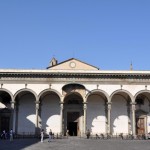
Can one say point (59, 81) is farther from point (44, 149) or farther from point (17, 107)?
point (44, 149)

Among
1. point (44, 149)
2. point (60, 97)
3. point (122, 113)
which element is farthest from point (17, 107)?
point (44, 149)

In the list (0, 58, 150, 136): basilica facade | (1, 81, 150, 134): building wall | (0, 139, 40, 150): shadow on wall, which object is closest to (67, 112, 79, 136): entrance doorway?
(0, 58, 150, 136): basilica facade

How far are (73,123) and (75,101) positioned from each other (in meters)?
2.13

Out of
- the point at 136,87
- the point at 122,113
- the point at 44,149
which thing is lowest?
the point at 44,149

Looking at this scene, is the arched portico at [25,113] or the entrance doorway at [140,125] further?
the entrance doorway at [140,125]

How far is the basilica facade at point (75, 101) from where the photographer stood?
30.2m

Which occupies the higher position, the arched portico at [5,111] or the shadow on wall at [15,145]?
the arched portico at [5,111]

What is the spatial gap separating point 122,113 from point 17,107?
10072mm

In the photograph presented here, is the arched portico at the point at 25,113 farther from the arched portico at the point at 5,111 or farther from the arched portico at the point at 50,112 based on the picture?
the arched portico at the point at 50,112

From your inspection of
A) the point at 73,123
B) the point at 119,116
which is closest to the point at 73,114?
the point at 73,123

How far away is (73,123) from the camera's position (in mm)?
31781

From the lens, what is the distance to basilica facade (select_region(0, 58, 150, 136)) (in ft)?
99.1

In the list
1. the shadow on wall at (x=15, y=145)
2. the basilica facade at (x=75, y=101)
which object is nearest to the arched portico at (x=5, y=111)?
the basilica facade at (x=75, y=101)

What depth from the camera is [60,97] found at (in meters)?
30.1
